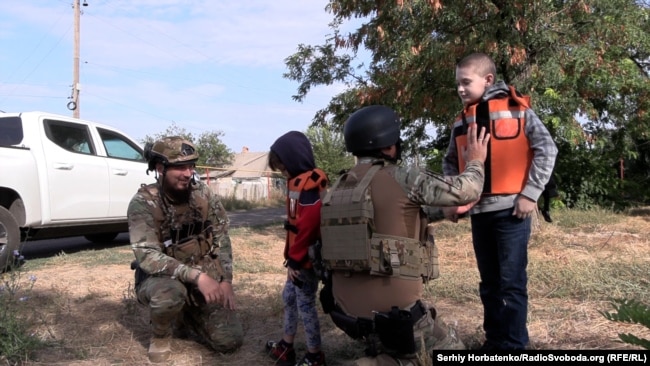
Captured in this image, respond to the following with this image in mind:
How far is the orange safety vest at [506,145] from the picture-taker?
263 cm

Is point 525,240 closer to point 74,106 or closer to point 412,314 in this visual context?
point 412,314

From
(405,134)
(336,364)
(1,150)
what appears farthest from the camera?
(405,134)

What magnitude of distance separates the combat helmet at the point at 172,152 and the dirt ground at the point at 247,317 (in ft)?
4.20

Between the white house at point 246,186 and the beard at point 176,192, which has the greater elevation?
the beard at point 176,192

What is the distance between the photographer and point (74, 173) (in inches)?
269

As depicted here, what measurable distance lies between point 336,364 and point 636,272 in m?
2.93

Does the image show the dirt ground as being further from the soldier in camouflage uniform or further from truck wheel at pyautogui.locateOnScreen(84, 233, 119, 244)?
truck wheel at pyautogui.locateOnScreen(84, 233, 119, 244)

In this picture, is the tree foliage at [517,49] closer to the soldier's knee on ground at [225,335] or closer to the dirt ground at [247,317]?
the dirt ground at [247,317]

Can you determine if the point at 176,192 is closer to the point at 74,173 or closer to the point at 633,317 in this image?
the point at 633,317

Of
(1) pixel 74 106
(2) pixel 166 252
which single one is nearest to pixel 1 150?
(2) pixel 166 252

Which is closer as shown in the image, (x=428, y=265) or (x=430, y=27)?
(x=428, y=265)

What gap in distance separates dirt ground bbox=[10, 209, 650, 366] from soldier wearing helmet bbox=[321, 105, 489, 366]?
916 millimetres

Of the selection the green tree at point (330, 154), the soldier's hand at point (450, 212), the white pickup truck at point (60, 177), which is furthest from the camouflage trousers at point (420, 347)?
the green tree at point (330, 154)

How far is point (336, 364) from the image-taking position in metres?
3.21
